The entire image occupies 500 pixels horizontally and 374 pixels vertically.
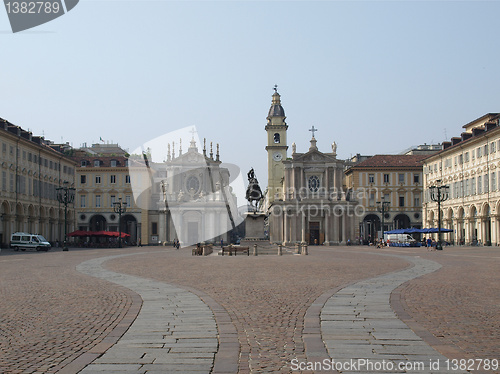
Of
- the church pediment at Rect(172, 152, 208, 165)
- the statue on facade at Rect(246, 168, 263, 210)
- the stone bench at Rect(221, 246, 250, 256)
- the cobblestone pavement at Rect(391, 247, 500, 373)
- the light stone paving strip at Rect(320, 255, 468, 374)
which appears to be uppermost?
the church pediment at Rect(172, 152, 208, 165)

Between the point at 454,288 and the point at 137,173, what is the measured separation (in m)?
87.5

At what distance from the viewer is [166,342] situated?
9.42m

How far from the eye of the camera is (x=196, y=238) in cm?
9888

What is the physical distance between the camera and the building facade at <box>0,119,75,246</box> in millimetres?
63703

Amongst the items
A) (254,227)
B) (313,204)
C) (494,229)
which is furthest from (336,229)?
(254,227)

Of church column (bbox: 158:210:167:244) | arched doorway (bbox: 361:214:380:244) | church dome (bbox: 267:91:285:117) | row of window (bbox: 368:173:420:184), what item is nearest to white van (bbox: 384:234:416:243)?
arched doorway (bbox: 361:214:380:244)

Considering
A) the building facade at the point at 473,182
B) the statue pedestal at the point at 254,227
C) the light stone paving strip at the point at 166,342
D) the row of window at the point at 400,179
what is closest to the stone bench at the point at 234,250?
the statue pedestal at the point at 254,227

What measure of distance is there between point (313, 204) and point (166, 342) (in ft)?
284

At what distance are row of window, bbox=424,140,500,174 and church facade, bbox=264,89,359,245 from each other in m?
16.3

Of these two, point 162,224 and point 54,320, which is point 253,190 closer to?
point 54,320

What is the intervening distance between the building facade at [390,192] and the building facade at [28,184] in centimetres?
4807

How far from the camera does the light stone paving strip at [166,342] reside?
788 cm

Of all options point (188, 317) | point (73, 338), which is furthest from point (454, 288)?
point (73, 338)

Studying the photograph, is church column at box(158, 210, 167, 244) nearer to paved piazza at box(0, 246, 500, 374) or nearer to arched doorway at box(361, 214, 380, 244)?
arched doorway at box(361, 214, 380, 244)
